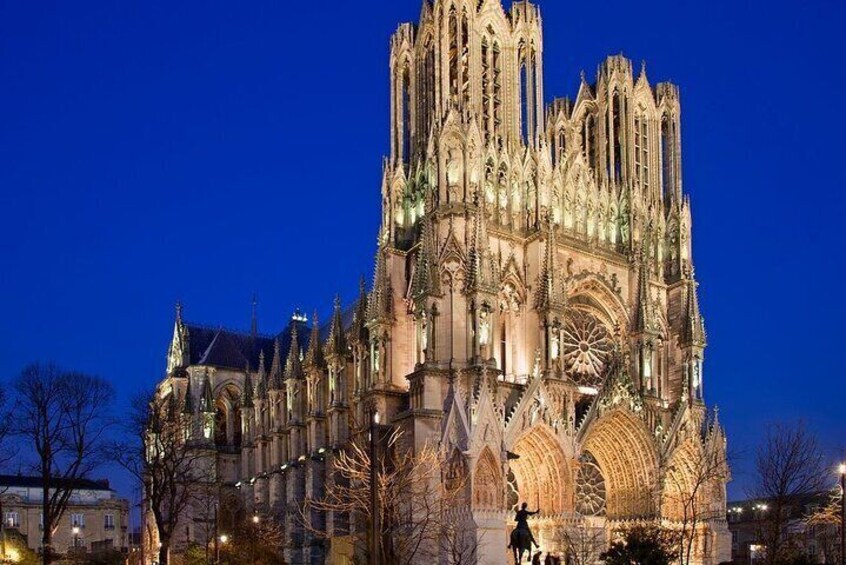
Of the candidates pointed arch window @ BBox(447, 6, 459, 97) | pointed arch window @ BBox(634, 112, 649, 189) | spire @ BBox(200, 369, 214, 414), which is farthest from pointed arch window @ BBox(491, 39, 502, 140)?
spire @ BBox(200, 369, 214, 414)

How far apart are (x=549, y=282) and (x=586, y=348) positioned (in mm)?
5830

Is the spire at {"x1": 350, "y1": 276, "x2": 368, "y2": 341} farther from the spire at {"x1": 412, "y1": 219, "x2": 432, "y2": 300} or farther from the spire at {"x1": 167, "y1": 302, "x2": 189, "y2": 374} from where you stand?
the spire at {"x1": 167, "y1": 302, "x2": 189, "y2": 374}

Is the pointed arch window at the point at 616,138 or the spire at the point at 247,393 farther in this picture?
the spire at the point at 247,393

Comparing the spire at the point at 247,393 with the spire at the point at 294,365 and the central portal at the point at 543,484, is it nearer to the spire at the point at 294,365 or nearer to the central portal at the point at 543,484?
the spire at the point at 294,365

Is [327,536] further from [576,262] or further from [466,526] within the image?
[576,262]

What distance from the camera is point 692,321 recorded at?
200 feet

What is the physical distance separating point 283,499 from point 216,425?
654 inches

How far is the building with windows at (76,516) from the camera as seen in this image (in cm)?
10212

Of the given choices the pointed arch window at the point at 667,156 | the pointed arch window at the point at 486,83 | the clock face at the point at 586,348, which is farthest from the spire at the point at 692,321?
the pointed arch window at the point at 486,83

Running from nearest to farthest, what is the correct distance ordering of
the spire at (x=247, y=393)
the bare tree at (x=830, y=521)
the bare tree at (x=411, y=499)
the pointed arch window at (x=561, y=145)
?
the bare tree at (x=411, y=499) < the bare tree at (x=830, y=521) < the pointed arch window at (x=561, y=145) < the spire at (x=247, y=393)

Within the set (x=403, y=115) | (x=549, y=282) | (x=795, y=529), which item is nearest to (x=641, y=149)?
(x=549, y=282)

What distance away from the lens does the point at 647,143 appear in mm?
65562

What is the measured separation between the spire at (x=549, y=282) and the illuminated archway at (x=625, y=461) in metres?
6.33

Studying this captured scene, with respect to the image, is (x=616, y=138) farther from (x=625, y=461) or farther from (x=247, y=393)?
(x=247, y=393)
